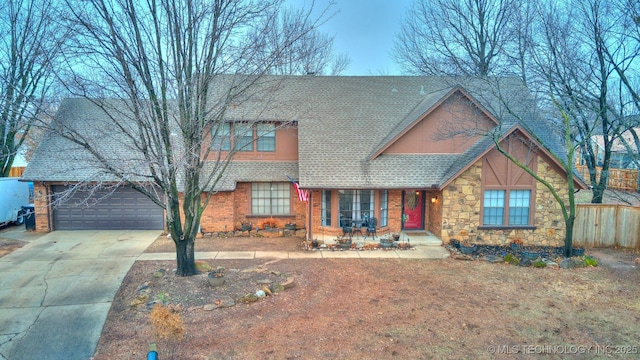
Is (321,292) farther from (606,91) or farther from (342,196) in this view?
(606,91)

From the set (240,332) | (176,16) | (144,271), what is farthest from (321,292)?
(176,16)

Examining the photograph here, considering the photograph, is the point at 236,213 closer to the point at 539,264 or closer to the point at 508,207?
the point at 508,207

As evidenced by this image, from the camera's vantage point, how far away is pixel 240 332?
7266 millimetres

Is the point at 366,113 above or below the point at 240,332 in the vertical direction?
above

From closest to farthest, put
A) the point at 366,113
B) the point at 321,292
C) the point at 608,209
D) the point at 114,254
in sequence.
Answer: the point at 321,292, the point at 114,254, the point at 608,209, the point at 366,113

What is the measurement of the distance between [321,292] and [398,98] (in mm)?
11493

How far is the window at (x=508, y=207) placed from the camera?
13828mm

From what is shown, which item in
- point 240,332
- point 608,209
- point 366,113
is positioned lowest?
point 240,332

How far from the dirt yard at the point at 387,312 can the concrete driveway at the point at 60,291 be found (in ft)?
1.55

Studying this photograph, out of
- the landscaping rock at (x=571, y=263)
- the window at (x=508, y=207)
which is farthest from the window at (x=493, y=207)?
the landscaping rock at (x=571, y=263)

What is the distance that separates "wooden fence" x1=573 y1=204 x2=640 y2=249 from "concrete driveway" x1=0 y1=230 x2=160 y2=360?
16.0 metres

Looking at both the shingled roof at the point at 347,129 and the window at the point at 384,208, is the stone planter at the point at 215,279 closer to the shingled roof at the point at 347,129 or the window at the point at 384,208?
the shingled roof at the point at 347,129

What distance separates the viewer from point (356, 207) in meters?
14.6

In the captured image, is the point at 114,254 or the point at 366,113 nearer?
the point at 114,254
